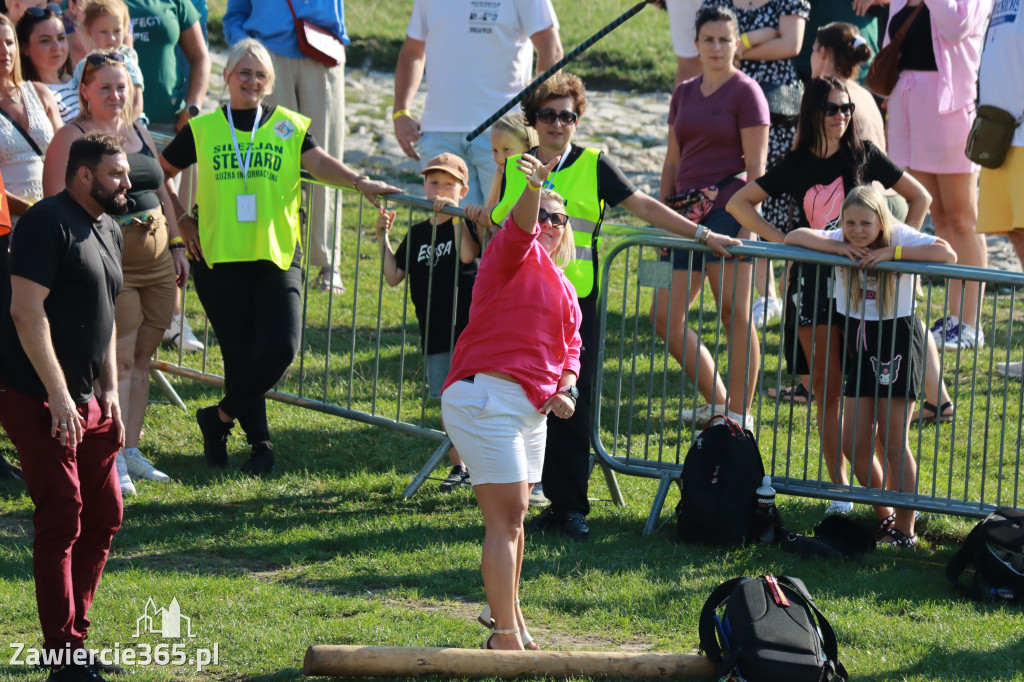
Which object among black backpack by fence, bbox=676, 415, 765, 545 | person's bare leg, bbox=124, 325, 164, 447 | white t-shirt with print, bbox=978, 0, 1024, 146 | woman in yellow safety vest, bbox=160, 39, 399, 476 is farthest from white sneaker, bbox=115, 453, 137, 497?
white t-shirt with print, bbox=978, 0, 1024, 146

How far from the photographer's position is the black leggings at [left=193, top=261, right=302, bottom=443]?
7.05 m

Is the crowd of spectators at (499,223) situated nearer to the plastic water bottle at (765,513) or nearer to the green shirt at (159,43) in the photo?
the green shirt at (159,43)

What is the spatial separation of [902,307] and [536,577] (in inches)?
84.0

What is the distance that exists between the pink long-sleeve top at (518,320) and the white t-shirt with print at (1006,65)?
3.92 metres

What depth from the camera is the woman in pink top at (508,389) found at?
192 inches

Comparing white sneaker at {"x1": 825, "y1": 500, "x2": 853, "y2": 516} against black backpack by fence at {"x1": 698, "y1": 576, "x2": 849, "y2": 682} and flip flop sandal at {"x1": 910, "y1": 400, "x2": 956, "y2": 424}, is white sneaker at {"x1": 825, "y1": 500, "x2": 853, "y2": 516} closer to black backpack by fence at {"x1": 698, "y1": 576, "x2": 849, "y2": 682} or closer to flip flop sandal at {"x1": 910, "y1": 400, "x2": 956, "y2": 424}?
flip flop sandal at {"x1": 910, "y1": 400, "x2": 956, "y2": 424}

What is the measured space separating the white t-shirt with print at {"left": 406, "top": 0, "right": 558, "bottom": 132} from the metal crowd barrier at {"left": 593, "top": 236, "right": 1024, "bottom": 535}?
48.7 inches

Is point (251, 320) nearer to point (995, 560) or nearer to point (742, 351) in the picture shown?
point (742, 351)

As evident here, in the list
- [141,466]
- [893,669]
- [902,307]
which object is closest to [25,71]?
[141,466]

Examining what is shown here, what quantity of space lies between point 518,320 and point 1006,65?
4190 mm

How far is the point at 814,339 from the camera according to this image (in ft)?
21.5

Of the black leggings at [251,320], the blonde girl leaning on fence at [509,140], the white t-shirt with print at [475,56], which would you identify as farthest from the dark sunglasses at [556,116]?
the white t-shirt with print at [475,56]

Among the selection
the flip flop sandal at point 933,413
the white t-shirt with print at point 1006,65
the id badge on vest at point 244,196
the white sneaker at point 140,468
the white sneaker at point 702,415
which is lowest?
the white sneaker at point 140,468

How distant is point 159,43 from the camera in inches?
362
